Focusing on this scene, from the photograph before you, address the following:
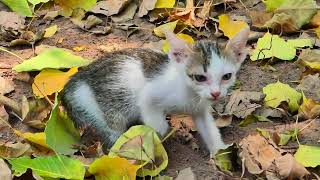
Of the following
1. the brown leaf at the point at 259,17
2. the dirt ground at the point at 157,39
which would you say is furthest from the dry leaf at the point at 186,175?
the brown leaf at the point at 259,17

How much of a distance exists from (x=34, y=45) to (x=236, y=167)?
A: 5.44 ft

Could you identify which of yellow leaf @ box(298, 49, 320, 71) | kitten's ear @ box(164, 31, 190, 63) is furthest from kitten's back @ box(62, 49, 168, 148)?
yellow leaf @ box(298, 49, 320, 71)

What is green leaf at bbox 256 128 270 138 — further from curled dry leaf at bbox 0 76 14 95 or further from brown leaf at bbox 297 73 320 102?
curled dry leaf at bbox 0 76 14 95

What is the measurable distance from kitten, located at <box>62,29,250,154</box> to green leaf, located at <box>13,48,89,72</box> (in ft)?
0.89

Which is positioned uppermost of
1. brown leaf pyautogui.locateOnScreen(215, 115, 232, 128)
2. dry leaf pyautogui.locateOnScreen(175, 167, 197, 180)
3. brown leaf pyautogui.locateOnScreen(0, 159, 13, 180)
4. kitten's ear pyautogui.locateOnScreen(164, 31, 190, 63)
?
kitten's ear pyautogui.locateOnScreen(164, 31, 190, 63)

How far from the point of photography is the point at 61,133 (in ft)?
10.7

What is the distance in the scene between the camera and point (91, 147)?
325 cm

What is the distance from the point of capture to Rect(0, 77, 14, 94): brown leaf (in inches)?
147

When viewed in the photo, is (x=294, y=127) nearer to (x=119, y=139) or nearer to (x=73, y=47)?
(x=119, y=139)

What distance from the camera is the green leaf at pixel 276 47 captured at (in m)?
4.04

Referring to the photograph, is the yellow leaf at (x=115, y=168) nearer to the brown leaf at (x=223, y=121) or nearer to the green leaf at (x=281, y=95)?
the brown leaf at (x=223, y=121)

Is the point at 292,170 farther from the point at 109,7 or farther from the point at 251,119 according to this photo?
the point at 109,7

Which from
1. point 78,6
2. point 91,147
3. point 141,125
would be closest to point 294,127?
point 141,125

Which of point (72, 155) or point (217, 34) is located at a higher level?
point (217, 34)
